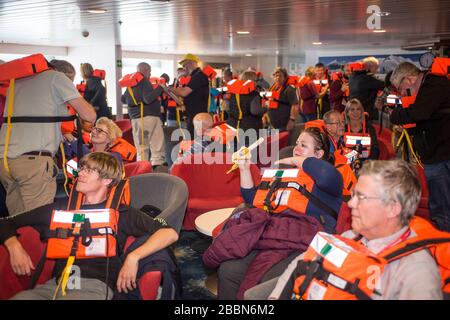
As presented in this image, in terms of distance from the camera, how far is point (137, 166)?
4465 millimetres

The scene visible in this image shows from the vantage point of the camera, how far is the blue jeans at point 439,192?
409 centimetres

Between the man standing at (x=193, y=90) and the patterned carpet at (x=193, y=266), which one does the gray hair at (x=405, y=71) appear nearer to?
the patterned carpet at (x=193, y=266)

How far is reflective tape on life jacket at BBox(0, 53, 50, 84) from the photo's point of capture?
139 inches

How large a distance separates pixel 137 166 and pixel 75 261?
6.48ft

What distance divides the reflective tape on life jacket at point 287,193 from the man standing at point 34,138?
4.94 ft

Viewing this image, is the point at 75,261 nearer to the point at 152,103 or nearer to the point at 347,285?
the point at 347,285

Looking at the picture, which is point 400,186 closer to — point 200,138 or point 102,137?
point 102,137

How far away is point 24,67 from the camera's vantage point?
3521mm

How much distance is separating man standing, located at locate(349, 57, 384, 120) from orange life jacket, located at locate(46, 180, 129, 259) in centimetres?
599

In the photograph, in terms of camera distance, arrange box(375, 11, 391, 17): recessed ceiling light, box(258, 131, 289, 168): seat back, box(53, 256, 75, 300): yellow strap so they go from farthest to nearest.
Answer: box(375, 11, 391, 17): recessed ceiling light, box(258, 131, 289, 168): seat back, box(53, 256, 75, 300): yellow strap

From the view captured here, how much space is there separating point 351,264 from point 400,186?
0.41 m

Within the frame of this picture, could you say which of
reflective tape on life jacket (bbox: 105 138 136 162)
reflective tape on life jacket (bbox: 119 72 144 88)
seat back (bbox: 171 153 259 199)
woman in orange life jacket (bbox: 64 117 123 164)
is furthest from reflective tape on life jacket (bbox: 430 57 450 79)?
reflective tape on life jacket (bbox: 119 72 144 88)

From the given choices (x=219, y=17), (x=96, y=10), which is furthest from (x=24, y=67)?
(x=219, y=17)

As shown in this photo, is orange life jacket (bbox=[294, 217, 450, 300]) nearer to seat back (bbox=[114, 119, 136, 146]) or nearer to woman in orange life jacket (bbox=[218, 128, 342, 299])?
woman in orange life jacket (bbox=[218, 128, 342, 299])
